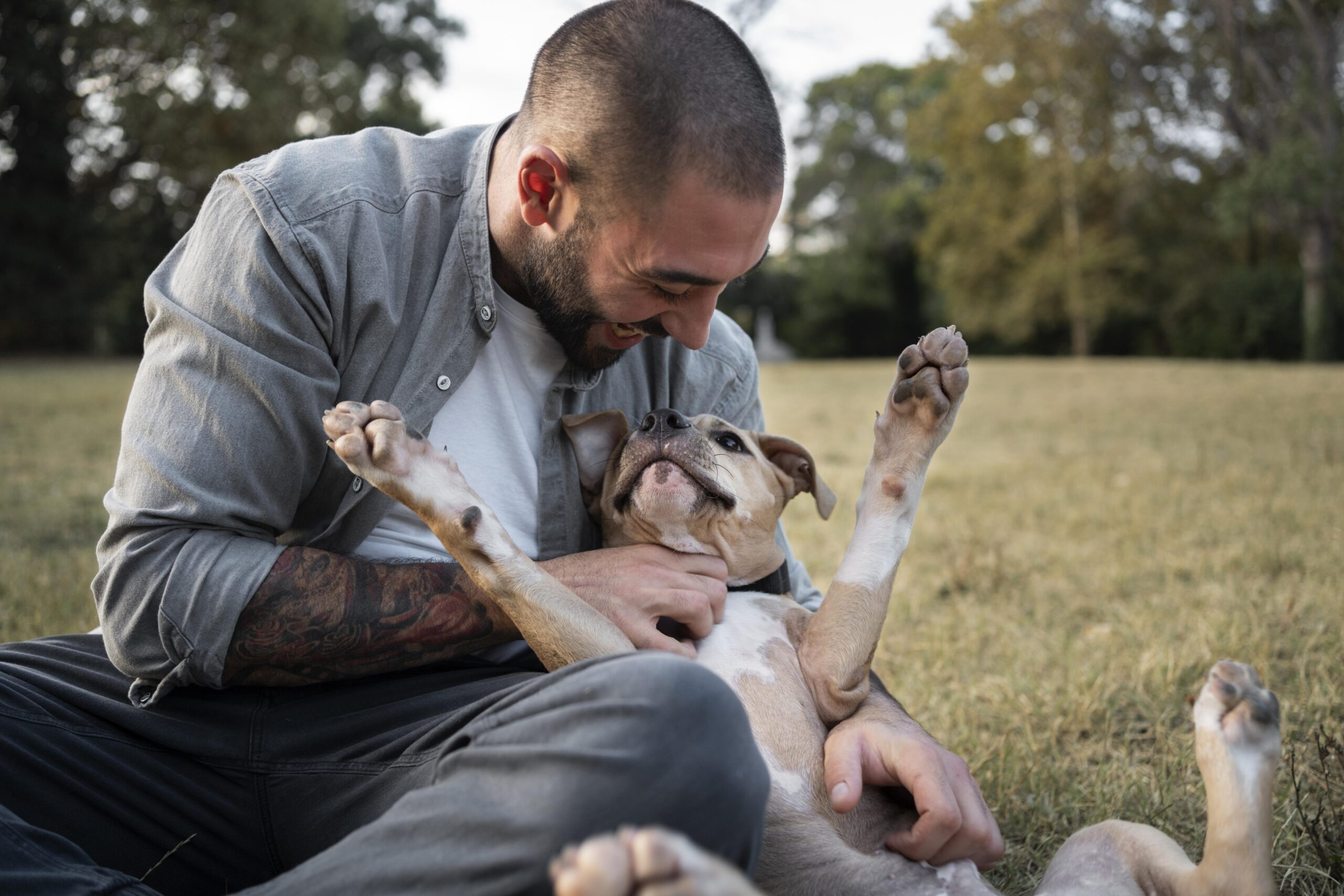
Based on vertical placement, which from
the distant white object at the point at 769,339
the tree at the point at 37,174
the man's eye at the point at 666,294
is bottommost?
the distant white object at the point at 769,339

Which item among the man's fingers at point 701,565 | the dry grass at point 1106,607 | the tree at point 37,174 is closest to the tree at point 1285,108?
the dry grass at point 1106,607

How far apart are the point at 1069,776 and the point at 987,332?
32.5 meters

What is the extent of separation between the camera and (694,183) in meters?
2.40

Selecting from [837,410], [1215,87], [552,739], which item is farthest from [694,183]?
[1215,87]

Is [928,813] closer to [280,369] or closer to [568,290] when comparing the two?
[568,290]

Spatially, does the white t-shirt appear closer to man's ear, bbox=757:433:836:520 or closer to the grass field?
man's ear, bbox=757:433:836:520

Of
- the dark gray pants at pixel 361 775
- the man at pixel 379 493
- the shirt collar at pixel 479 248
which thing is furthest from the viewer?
the shirt collar at pixel 479 248

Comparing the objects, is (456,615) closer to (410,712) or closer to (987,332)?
(410,712)

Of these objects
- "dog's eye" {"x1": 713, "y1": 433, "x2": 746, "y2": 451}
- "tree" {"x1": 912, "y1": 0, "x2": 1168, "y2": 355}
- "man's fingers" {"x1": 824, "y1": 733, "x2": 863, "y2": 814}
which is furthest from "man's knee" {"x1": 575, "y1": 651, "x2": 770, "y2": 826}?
"tree" {"x1": 912, "y1": 0, "x2": 1168, "y2": 355}

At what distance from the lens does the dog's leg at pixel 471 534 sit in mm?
2291

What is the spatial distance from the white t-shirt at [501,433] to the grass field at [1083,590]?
156 cm

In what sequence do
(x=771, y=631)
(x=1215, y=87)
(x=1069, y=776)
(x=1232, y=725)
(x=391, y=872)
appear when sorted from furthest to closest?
(x=1215, y=87)
(x=1069, y=776)
(x=771, y=631)
(x=1232, y=725)
(x=391, y=872)

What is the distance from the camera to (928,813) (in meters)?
2.23

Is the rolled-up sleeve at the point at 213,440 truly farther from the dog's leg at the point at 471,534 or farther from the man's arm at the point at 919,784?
the man's arm at the point at 919,784
